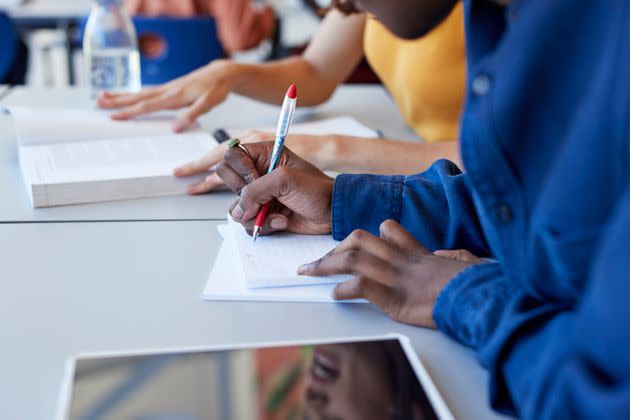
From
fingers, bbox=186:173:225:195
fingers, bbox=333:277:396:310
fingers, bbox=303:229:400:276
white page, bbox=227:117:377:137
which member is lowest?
fingers, bbox=186:173:225:195

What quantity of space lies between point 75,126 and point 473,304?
952mm

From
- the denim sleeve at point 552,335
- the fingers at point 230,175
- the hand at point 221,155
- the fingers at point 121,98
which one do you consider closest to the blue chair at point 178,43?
the fingers at point 121,98

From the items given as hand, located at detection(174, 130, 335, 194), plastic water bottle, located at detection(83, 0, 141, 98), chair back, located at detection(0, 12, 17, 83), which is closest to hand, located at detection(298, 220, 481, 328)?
hand, located at detection(174, 130, 335, 194)

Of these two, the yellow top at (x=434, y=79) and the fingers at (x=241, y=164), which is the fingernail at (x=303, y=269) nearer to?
the fingers at (x=241, y=164)

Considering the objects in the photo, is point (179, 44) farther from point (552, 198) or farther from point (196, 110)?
point (552, 198)

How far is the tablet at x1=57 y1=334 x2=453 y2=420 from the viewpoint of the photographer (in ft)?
2.00

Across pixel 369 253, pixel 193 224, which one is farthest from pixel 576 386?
pixel 193 224

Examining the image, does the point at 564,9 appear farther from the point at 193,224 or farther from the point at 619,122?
the point at 193,224

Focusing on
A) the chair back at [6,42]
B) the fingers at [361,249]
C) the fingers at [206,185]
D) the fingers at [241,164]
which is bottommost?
the chair back at [6,42]

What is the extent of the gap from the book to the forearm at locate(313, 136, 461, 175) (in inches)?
9.2

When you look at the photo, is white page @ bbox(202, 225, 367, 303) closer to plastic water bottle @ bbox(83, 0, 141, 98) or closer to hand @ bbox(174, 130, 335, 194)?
hand @ bbox(174, 130, 335, 194)

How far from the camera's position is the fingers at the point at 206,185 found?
3.92 feet

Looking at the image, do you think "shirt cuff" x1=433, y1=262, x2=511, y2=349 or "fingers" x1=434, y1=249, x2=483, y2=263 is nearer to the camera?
"shirt cuff" x1=433, y1=262, x2=511, y2=349

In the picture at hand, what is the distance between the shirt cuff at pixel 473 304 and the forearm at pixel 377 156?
1.62 feet
